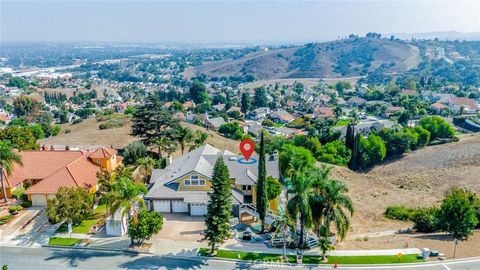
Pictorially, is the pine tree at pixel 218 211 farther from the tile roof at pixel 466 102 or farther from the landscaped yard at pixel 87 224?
the tile roof at pixel 466 102

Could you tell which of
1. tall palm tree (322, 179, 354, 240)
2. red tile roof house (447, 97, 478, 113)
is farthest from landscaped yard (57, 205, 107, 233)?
red tile roof house (447, 97, 478, 113)

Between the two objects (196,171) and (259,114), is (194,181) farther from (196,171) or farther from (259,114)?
(259,114)

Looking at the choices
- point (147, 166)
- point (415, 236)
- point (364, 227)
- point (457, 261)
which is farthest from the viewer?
point (147, 166)

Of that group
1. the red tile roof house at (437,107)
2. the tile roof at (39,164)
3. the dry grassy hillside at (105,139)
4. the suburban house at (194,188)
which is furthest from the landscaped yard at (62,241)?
the red tile roof house at (437,107)

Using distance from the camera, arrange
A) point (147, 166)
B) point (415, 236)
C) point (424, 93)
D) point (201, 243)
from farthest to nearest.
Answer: point (424, 93)
point (147, 166)
point (415, 236)
point (201, 243)

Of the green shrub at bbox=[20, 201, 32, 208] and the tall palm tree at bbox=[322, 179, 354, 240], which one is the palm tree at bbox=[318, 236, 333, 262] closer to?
the tall palm tree at bbox=[322, 179, 354, 240]

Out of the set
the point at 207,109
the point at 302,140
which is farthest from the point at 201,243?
the point at 207,109

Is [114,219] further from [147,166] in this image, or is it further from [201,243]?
[147,166]
